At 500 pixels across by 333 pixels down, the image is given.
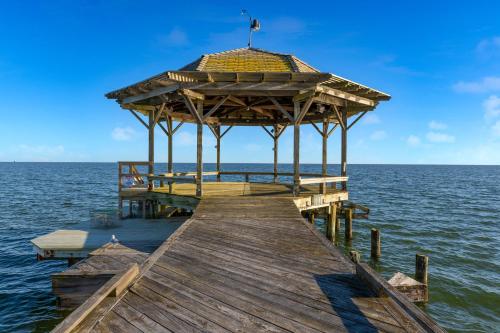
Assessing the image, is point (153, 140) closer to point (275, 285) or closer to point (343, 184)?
point (343, 184)

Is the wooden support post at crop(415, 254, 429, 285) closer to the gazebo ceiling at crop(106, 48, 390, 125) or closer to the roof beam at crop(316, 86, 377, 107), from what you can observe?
the gazebo ceiling at crop(106, 48, 390, 125)

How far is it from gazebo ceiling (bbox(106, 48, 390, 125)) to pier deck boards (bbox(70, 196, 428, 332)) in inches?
221

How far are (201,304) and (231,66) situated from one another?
9991 millimetres

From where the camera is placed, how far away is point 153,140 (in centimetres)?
1313

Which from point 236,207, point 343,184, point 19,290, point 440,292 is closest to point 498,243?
point 440,292

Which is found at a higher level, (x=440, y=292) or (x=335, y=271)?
(x=335, y=271)

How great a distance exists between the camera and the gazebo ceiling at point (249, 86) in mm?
9977

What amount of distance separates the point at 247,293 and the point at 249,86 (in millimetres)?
7789

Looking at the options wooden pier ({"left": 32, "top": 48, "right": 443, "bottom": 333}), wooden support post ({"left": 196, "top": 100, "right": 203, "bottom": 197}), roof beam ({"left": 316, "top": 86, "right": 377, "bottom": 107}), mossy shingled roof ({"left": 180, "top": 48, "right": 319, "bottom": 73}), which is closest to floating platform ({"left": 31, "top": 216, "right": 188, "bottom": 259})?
wooden pier ({"left": 32, "top": 48, "right": 443, "bottom": 333})

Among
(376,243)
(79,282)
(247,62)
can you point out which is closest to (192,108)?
(247,62)

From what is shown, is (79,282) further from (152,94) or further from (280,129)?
(280,129)

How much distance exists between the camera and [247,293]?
4.01 m

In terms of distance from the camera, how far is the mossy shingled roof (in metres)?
11.6

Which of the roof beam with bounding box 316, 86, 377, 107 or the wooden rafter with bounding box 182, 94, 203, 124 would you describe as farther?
the roof beam with bounding box 316, 86, 377, 107
